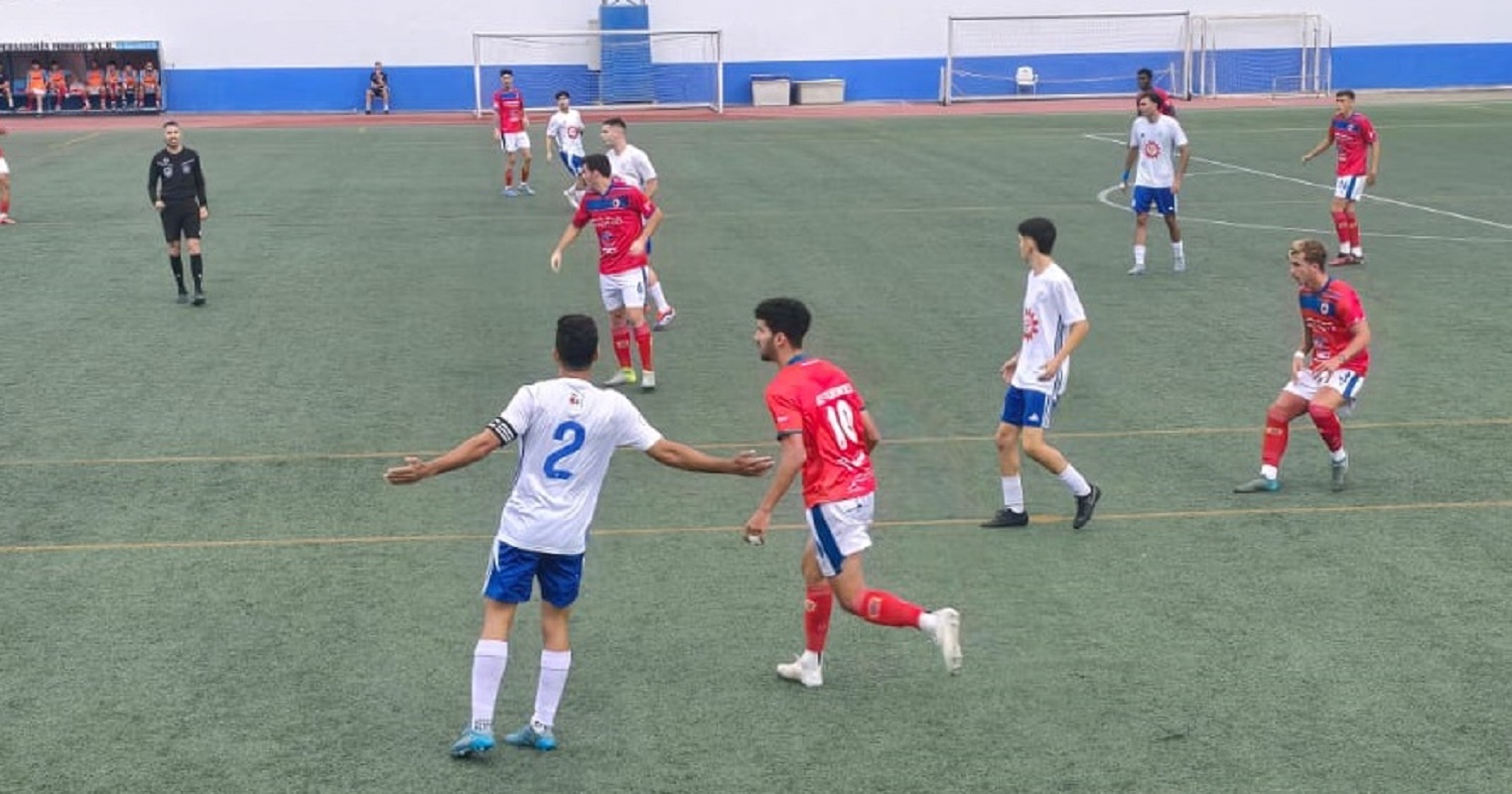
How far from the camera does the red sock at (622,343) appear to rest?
55.0 ft

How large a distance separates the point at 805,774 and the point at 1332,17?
60.8 metres

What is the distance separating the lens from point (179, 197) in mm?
21141

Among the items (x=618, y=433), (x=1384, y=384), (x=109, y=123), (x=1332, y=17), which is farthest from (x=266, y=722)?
(x=1332, y=17)

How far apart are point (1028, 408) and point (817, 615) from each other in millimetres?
3480

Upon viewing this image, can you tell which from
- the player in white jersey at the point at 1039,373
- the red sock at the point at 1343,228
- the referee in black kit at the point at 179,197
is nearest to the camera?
the player in white jersey at the point at 1039,373

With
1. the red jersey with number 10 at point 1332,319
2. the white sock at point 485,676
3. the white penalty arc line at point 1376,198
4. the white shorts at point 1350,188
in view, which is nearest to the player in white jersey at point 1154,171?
the white shorts at point 1350,188

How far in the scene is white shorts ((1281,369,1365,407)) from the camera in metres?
12.8

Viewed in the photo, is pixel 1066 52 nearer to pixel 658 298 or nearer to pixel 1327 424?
pixel 658 298

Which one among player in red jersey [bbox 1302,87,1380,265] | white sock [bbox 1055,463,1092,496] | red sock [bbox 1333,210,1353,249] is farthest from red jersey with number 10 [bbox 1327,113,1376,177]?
white sock [bbox 1055,463,1092,496]

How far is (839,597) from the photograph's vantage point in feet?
29.8

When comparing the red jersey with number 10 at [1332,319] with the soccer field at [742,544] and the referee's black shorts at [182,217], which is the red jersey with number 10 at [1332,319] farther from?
the referee's black shorts at [182,217]

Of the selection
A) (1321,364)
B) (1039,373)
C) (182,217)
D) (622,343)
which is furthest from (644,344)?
(182,217)

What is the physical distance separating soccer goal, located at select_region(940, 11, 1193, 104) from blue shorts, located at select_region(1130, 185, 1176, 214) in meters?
39.7

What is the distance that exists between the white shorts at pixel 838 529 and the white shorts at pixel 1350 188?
16671 millimetres
